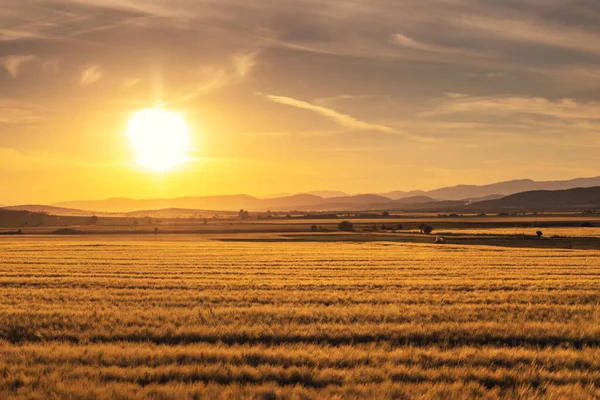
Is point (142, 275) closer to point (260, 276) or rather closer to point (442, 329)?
point (260, 276)

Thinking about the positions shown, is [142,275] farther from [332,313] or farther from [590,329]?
[590,329]

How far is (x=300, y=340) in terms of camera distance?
11008 millimetres

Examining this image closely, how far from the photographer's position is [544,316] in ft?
44.8

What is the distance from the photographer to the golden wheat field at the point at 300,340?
25.4 ft

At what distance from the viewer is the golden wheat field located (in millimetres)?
7746

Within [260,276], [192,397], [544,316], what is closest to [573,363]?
[544,316]

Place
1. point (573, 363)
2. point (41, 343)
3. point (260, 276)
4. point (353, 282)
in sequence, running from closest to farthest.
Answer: point (573, 363) → point (41, 343) → point (353, 282) → point (260, 276)

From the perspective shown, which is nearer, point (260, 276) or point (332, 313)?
point (332, 313)

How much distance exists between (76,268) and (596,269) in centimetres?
3043

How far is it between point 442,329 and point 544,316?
404 cm

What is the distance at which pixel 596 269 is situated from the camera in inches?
1101

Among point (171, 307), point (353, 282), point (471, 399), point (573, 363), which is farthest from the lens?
point (353, 282)

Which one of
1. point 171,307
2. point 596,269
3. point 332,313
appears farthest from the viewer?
point 596,269

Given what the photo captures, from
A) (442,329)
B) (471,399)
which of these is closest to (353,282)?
(442,329)
